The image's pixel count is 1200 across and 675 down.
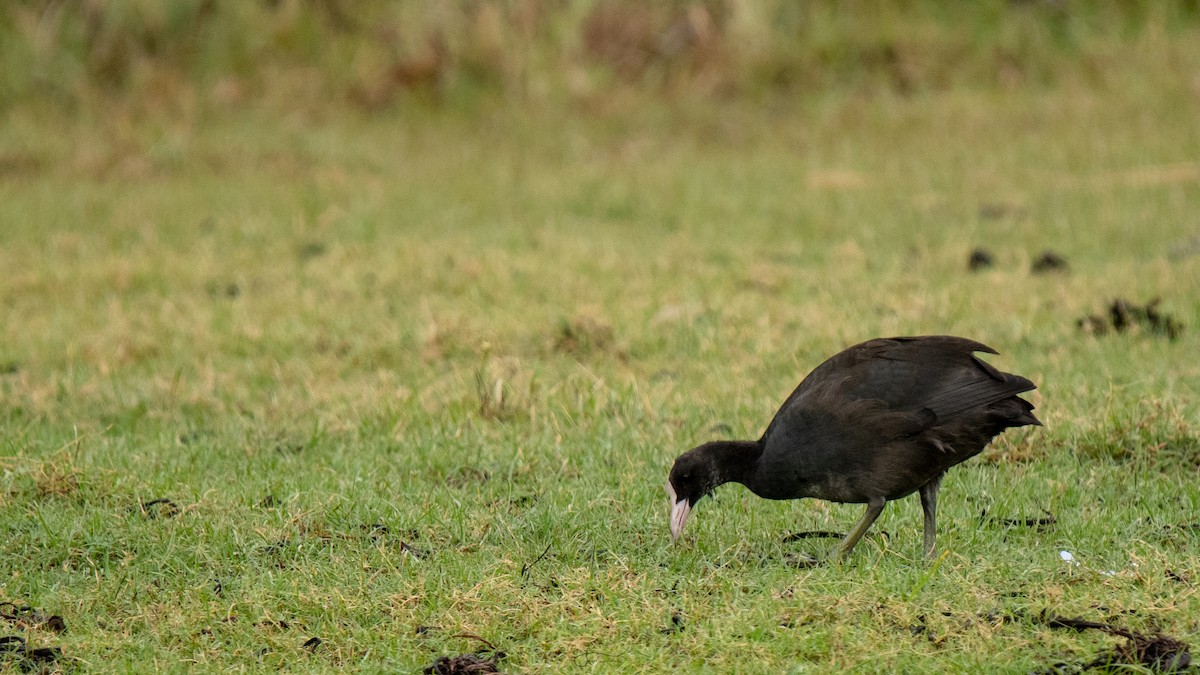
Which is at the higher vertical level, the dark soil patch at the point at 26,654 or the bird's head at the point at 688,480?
the bird's head at the point at 688,480

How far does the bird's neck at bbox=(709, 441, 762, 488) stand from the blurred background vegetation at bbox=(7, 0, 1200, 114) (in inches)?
411

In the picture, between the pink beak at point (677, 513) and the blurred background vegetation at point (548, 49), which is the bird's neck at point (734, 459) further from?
the blurred background vegetation at point (548, 49)

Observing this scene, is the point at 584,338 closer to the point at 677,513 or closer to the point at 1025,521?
the point at 677,513

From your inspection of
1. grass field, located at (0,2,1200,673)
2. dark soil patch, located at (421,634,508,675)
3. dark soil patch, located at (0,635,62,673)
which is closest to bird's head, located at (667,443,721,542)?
grass field, located at (0,2,1200,673)

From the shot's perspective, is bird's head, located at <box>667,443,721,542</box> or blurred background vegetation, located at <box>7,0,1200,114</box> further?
blurred background vegetation, located at <box>7,0,1200,114</box>

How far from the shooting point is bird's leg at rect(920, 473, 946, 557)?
483cm

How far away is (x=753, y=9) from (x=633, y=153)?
9.32 ft

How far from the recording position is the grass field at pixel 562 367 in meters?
4.39

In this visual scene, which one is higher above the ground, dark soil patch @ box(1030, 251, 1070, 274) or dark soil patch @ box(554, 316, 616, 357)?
dark soil patch @ box(1030, 251, 1070, 274)

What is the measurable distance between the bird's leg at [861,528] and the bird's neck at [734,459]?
360 mm

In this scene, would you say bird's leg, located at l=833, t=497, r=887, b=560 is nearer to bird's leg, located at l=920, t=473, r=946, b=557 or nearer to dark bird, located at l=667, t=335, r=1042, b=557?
dark bird, located at l=667, t=335, r=1042, b=557

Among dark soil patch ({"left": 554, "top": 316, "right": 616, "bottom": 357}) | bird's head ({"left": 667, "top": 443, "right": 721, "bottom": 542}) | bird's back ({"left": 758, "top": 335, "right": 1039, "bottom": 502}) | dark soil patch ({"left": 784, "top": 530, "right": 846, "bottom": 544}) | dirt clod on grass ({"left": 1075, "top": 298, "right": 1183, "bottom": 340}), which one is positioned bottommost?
dark soil patch ({"left": 554, "top": 316, "right": 616, "bottom": 357})

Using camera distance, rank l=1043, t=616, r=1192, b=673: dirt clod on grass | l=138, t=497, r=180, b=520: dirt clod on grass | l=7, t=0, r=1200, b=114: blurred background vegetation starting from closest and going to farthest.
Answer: l=1043, t=616, r=1192, b=673: dirt clod on grass, l=138, t=497, r=180, b=520: dirt clod on grass, l=7, t=0, r=1200, b=114: blurred background vegetation

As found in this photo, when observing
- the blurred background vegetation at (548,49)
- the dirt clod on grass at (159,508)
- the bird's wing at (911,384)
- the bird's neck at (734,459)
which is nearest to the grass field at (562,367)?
the dirt clod on grass at (159,508)
